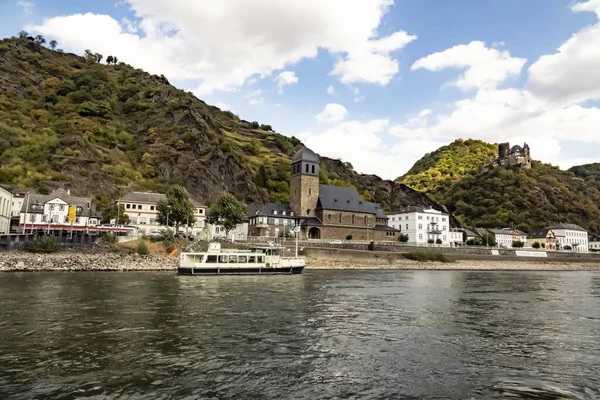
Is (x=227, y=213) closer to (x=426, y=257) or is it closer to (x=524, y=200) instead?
(x=426, y=257)

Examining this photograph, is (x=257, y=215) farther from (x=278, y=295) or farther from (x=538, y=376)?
(x=538, y=376)

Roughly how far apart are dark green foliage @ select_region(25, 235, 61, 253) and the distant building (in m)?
32.6

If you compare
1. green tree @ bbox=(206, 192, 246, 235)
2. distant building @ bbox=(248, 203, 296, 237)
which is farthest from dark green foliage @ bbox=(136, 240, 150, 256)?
distant building @ bbox=(248, 203, 296, 237)

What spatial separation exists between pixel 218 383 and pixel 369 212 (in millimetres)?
73465

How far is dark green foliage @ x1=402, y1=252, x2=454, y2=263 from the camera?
219 ft

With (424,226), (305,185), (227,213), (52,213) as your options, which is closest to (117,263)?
(227,213)

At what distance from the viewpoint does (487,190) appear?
5896 inches

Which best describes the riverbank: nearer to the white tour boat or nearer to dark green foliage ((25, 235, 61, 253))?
dark green foliage ((25, 235, 61, 253))

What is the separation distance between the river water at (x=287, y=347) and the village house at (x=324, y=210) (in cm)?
4952

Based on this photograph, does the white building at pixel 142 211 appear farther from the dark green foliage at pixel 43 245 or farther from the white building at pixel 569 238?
the white building at pixel 569 238

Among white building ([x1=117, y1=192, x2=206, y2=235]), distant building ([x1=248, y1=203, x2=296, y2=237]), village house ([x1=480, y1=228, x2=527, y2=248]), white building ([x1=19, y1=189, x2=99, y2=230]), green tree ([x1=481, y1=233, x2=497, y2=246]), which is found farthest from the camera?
village house ([x1=480, y1=228, x2=527, y2=248])

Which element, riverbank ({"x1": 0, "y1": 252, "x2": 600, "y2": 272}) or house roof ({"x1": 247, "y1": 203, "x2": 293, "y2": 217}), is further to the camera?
house roof ({"x1": 247, "y1": 203, "x2": 293, "y2": 217})

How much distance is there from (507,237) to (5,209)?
106m

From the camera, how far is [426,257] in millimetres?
67250
